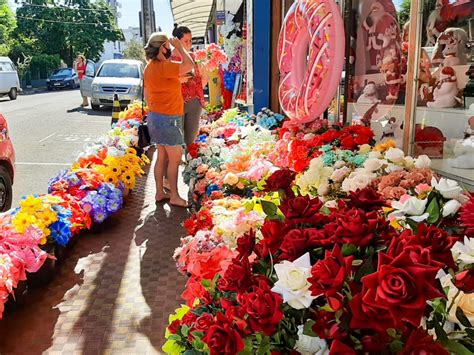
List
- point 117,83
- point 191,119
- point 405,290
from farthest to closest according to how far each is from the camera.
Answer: point 117,83 < point 191,119 < point 405,290

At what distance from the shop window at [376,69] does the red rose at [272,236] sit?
200 centimetres

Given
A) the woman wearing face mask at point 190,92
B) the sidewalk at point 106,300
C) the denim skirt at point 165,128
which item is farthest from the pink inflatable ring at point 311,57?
the sidewalk at point 106,300

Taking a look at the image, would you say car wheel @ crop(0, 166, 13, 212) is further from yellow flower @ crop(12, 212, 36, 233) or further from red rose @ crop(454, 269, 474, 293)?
red rose @ crop(454, 269, 474, 293)

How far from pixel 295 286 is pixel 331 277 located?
0.34 ft

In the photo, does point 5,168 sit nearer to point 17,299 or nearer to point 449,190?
point 17,299

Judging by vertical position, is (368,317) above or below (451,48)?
below

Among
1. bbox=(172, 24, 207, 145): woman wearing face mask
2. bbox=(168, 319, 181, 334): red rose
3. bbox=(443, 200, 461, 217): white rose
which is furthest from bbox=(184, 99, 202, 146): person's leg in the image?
Answer: bbox=(443, 200, 461, 217): white rose

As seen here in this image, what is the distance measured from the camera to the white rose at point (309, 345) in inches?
44.1

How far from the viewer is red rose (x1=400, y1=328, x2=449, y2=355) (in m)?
0.94

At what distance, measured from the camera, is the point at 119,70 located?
14.9m

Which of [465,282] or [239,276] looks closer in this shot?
[465,282]

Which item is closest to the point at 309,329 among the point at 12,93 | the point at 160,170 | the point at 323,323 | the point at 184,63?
the point at 323,323

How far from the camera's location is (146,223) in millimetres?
4406

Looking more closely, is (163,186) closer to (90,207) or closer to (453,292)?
(90,207)
